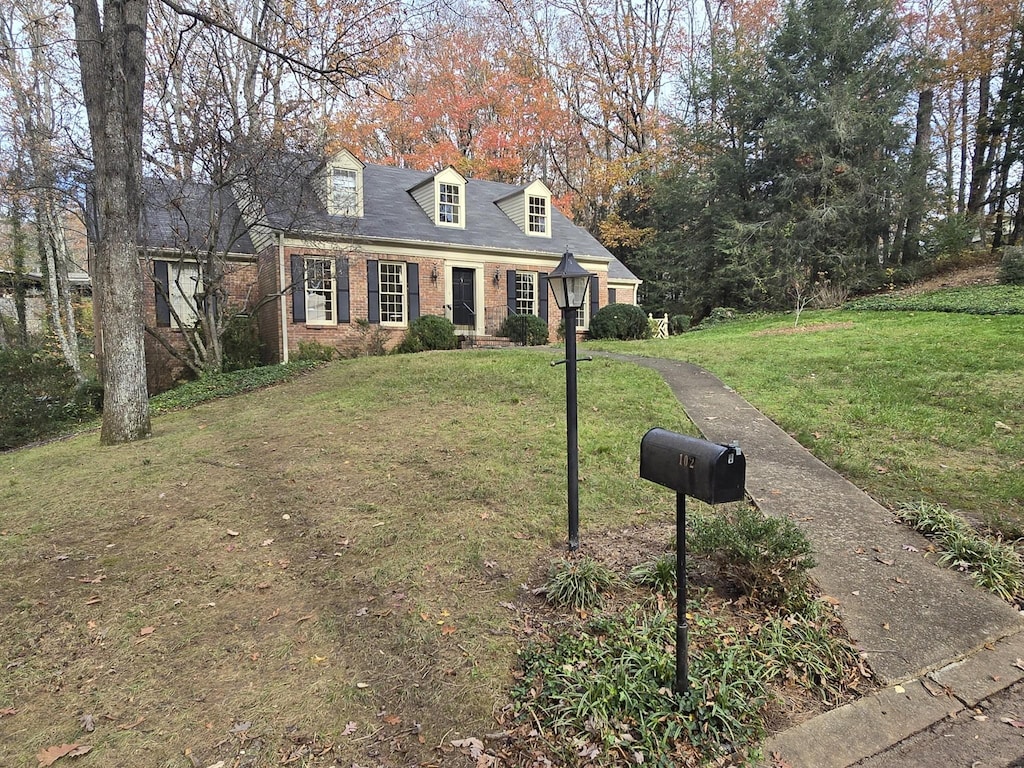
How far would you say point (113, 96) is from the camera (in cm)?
623

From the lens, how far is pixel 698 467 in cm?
Answer: 206

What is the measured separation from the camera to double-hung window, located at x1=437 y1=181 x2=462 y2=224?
1565 centimetres

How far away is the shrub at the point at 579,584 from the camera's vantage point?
2.87 meters

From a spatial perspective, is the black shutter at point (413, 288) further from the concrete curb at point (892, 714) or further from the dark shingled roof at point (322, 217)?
the concrete curb at point (892, 714)

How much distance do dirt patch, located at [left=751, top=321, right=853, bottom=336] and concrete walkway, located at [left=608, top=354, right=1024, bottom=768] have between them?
8.73 metres

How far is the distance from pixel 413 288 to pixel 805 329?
31.1 ft

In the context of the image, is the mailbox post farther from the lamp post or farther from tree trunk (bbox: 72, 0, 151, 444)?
tree trunk (bbox: 72, 0, 151, 444)

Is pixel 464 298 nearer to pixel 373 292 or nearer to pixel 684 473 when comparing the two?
pixel 373 292

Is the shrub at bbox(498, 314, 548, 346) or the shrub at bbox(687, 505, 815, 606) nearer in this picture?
the shrub at bbox(687, 505, 815, 606)

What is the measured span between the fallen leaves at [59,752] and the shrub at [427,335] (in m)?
12.0

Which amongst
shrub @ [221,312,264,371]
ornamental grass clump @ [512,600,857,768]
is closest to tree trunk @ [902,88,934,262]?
shrub @ [221,312,264,371]

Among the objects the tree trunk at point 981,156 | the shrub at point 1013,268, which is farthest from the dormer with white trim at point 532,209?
the tree trunk at point 981,156

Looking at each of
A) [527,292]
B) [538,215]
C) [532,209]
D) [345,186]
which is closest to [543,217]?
[538,215]

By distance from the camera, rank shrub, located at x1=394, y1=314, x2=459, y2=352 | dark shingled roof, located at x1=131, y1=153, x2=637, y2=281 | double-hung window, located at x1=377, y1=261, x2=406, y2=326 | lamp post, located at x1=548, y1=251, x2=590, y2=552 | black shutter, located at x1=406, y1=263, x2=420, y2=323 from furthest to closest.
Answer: black shutter, located at x1=406, y1=263, x2=420, y2=323 → double-hung window, located at x1=377, y1=261, x2=406, y2=326 → shrub, located at x1=394, y1=314, x2=459, y2=352 → dark shingled roof, located at x1=131, y1=153, x2=637, y2=281 → lamp post, located at x1=548, y1=251, x2=590, y2=552
